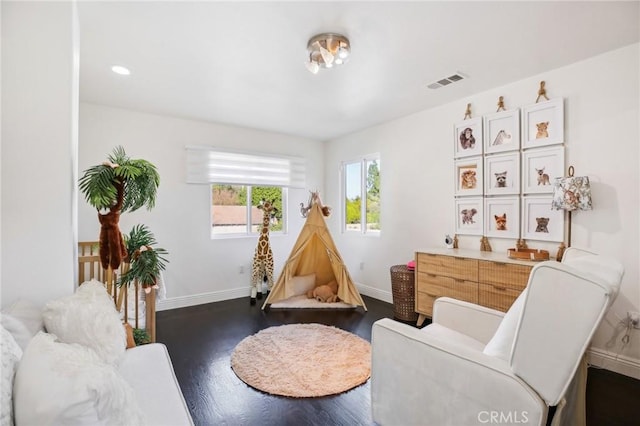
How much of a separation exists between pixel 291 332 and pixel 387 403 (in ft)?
5.59

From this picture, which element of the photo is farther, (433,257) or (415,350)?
(433,257)

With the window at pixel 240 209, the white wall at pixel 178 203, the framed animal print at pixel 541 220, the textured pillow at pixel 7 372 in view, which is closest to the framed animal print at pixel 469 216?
the framed animal print at pixel 541 220

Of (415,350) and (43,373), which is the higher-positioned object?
(43,373)

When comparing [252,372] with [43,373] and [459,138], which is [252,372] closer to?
[43,373]

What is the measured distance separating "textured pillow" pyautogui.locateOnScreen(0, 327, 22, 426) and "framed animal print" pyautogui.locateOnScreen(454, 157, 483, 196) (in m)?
3.53

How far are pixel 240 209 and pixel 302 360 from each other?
2635 mm

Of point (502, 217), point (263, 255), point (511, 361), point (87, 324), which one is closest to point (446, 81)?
point (502, 217)

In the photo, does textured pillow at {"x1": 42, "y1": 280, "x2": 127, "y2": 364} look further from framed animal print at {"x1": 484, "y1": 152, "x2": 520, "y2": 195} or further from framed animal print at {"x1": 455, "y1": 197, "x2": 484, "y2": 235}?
framed animal print at {"x1": 484, "y1": 152, "x2": 520, "y2": 195}

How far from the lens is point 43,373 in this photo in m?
0.86

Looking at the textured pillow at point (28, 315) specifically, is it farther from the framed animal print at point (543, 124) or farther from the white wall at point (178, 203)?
the framed animal print at point (543, 124)

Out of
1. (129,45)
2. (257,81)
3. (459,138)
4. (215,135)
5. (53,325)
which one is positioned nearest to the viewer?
(53,325)

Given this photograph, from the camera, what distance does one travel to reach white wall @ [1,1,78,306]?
1.48 meters

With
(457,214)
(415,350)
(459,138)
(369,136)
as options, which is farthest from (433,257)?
(369,136)

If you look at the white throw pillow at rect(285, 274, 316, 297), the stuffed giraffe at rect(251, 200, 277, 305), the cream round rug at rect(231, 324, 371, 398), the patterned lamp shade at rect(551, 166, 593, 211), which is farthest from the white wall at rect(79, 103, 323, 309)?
the patterned lamp shade at rect(551, 166, 593, 211)
